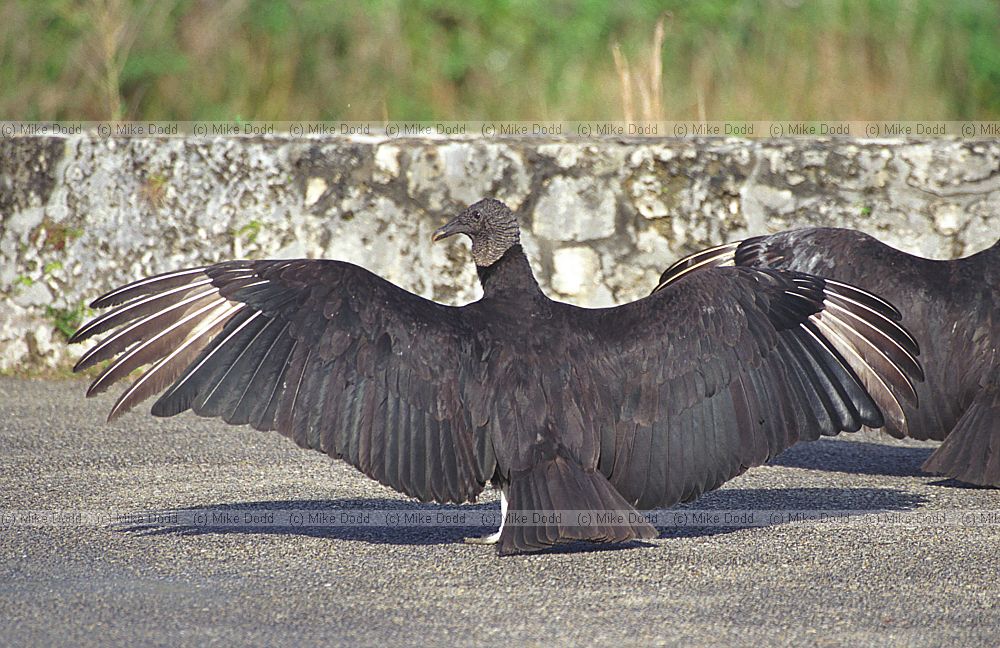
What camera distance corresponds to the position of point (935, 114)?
29.6 feet

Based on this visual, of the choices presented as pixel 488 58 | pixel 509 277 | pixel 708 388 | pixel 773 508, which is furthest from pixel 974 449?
pixel 488 58

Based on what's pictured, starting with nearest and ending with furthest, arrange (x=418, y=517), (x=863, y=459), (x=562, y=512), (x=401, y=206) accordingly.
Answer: (x=562, y=512) < (x=418, y=517) < (x=863, y=459) < (x=401, y=206)

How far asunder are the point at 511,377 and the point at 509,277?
1.21 feet

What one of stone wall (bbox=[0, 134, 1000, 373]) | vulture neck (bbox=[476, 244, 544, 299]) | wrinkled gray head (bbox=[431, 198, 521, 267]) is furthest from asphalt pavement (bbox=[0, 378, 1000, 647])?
stone wall (bbox=[0, 134, 1000, 373])

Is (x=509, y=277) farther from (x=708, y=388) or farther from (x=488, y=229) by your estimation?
(x=708, y=388)

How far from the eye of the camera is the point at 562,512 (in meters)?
3.61

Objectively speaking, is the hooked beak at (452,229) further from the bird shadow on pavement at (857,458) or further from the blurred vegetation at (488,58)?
the blurred vegetation at (488,58)

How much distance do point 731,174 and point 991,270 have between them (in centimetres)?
166

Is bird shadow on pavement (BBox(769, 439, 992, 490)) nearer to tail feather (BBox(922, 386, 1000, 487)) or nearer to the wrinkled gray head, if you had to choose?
tail feather (BBox(922, 386, 1000, 487))

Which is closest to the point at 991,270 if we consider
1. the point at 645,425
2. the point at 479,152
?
the point at 645,425

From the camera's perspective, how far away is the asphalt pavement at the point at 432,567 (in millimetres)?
3148

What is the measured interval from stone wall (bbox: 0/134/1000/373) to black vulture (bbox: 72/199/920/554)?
242 cm

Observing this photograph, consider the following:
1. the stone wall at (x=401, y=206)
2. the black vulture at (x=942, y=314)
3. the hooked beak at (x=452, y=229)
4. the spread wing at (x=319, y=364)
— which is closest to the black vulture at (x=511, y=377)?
the spread wing at (x=319, y=364)

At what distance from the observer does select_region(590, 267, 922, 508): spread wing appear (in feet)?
12.8
